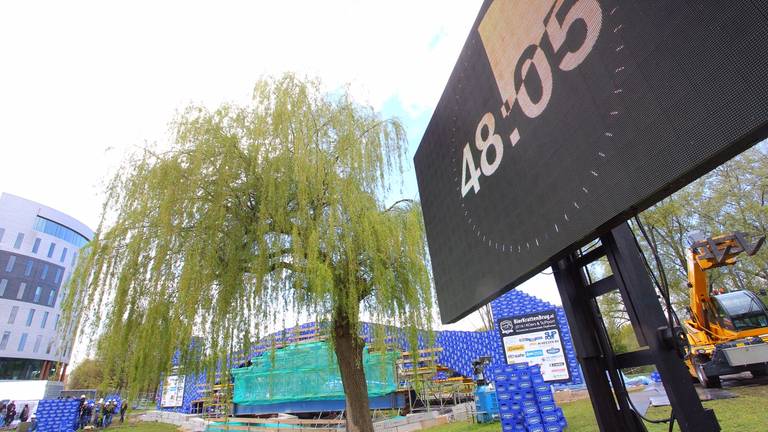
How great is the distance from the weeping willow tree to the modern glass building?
38541mm

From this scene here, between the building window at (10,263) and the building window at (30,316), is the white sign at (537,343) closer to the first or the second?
the building window at (10,263)

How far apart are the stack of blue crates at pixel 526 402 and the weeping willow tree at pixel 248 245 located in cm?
345

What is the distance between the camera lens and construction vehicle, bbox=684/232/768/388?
719 centimetres

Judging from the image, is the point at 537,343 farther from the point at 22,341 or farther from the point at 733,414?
the point at 22,341

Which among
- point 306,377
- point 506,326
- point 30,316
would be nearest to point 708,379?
point 506,326

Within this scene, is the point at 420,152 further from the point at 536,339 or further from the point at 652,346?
the point at 536,339

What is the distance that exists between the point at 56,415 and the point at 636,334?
21.3 m

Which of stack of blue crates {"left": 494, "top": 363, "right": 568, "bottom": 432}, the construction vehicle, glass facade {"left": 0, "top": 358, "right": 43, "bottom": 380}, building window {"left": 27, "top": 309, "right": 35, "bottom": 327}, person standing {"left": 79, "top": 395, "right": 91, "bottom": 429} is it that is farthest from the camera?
building window {"left": 27, "top": 309, "right": 35, "bottom": 327}

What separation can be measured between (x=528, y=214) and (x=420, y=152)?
200 centimetres

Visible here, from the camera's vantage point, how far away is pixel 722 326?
8.84m

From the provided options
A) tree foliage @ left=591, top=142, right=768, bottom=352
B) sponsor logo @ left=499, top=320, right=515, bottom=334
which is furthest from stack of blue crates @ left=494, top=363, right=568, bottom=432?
tree foliage @ left=591, top=142, right=768, bottom=352

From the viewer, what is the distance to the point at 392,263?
6223 millimetres

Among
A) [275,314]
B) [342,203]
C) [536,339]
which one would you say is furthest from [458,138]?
[536,339]

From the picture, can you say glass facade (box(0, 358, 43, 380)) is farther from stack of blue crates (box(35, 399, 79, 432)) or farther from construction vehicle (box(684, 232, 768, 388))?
construction vehicle (box(684, 232, 768, 388))
